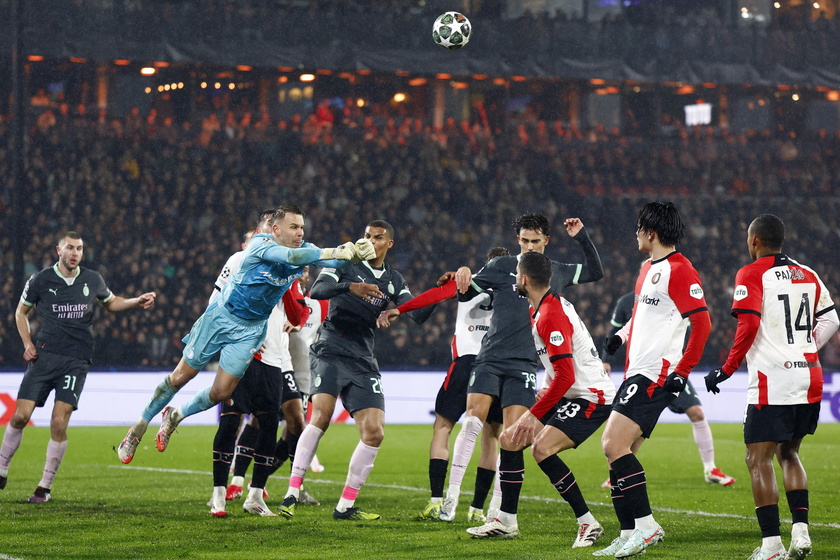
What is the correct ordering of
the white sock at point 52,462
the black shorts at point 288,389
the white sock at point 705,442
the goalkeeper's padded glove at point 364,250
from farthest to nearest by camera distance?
the white sock at point 705,442
the black shorts at point 288,389
the white sock at point 52,462
the goalkeeper's padded glove at point 364,250

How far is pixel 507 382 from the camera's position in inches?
294

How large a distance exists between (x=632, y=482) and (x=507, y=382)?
1603mm

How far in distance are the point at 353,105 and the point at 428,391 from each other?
1295 centimetres

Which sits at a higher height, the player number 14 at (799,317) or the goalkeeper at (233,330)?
the player number 14 at (799,317)

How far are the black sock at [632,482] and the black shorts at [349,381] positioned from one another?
2311 mm

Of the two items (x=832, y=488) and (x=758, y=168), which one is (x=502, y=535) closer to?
(x=832, y=488)

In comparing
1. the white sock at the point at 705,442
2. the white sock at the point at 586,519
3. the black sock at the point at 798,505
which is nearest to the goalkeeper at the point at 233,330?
the white sock at the point at 586,519

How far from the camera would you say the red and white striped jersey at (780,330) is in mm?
5980

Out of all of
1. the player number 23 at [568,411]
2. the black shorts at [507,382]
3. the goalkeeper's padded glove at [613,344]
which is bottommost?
the black shorts at [507,382]

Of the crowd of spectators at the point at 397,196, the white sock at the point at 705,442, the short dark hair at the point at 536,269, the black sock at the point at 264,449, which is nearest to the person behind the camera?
the short dark hair at the point at 536,269

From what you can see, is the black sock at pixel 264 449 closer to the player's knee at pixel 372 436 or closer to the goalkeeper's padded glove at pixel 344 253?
the player's knee at pixel 372 436

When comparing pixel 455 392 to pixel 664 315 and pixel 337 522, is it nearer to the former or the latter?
pixel 337 522

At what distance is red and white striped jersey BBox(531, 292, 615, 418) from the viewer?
6.18 m

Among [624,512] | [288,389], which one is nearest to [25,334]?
[288,389]
